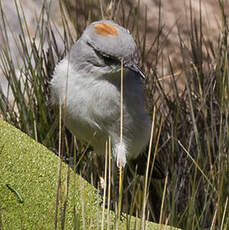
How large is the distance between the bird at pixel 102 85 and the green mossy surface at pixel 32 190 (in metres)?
0.47

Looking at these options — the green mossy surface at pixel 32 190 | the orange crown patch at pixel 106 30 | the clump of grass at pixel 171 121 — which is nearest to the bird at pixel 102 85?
the orange crown patch at pixel 106 30

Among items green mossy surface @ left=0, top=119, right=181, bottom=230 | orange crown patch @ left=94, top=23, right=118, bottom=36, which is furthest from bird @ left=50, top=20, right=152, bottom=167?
green mossy surface @ left=0, top=119, right=181, bottom=230

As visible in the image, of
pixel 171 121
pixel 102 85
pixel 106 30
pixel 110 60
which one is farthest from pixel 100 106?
pixel 171 121

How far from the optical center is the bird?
2.40 metres

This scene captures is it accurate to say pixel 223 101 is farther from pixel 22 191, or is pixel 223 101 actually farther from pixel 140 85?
pixel 22 191

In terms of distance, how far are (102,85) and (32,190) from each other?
0.74 m

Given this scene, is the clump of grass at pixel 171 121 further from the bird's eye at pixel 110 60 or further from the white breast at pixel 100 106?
the bird's eye at pixel 110 60

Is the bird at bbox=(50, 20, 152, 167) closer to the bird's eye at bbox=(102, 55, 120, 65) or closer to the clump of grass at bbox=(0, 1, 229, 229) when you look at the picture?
the bird's eye at bbox=(102, 55, 120, 65)

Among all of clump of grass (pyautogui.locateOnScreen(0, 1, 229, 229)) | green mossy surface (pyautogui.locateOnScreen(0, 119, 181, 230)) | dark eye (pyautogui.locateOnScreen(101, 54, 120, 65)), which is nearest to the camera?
green mossy surface (pyautogui.locateOnScreen(0, 119, 181, 230))

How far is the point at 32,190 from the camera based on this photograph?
186cm

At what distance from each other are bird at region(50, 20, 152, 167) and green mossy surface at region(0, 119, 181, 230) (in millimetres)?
469

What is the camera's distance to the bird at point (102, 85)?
2.40 metres

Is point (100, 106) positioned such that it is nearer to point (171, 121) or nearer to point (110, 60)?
point (110, 60)

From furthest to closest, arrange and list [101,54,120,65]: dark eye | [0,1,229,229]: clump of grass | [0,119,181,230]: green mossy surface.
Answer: [0,1,229,229]: clump of grass
[101,54,120,65]: dark eye
[0,119,181,230]: green mossy surface
